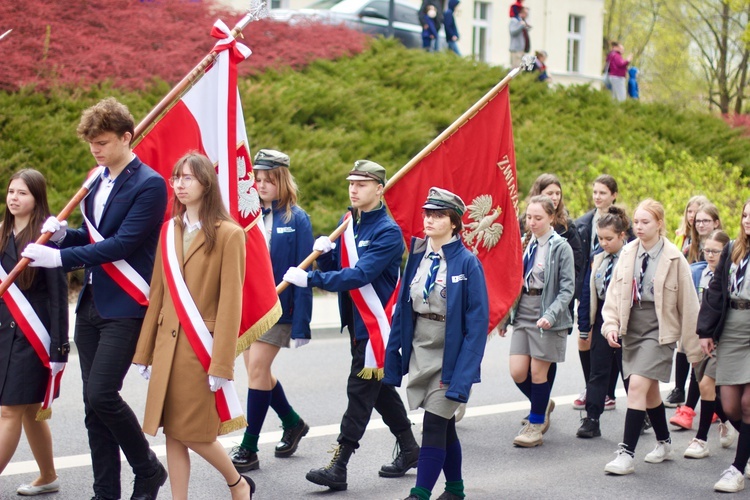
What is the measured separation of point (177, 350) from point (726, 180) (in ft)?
63.5

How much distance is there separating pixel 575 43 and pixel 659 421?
32.6m

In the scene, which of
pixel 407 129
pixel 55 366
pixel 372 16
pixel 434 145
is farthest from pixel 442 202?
pixel 372 16

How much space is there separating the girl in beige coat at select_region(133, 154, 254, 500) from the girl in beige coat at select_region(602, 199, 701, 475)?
119 inches

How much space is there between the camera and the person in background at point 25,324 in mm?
5680

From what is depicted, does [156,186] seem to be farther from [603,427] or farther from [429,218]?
[603,427]

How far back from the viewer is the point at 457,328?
5.73m

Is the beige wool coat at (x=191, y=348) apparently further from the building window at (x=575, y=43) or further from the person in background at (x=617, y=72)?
the building window at (x=575, y=43)

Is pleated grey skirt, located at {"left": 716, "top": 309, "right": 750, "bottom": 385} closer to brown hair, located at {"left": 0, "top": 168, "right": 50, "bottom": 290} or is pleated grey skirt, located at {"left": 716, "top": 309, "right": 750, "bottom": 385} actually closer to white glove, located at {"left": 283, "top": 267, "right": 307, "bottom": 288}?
white glove, located at {"left": 283, "top": 267, "right": 307, "bottom": 288}

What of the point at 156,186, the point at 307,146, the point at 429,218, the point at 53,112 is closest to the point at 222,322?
the point at 156,186

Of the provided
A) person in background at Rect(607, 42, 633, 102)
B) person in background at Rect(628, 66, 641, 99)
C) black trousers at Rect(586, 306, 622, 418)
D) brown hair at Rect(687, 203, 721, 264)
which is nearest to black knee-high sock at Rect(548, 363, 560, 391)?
black trousers at Rect(586, 306, 622, 418)

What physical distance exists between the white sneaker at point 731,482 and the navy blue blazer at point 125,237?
378cm

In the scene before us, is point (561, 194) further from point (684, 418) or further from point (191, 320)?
point (191, 320)

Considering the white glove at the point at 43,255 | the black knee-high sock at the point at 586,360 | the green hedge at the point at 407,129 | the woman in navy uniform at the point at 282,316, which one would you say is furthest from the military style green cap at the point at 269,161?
the green hedge at the point at 407,129

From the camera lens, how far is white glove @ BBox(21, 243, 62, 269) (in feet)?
17.6
